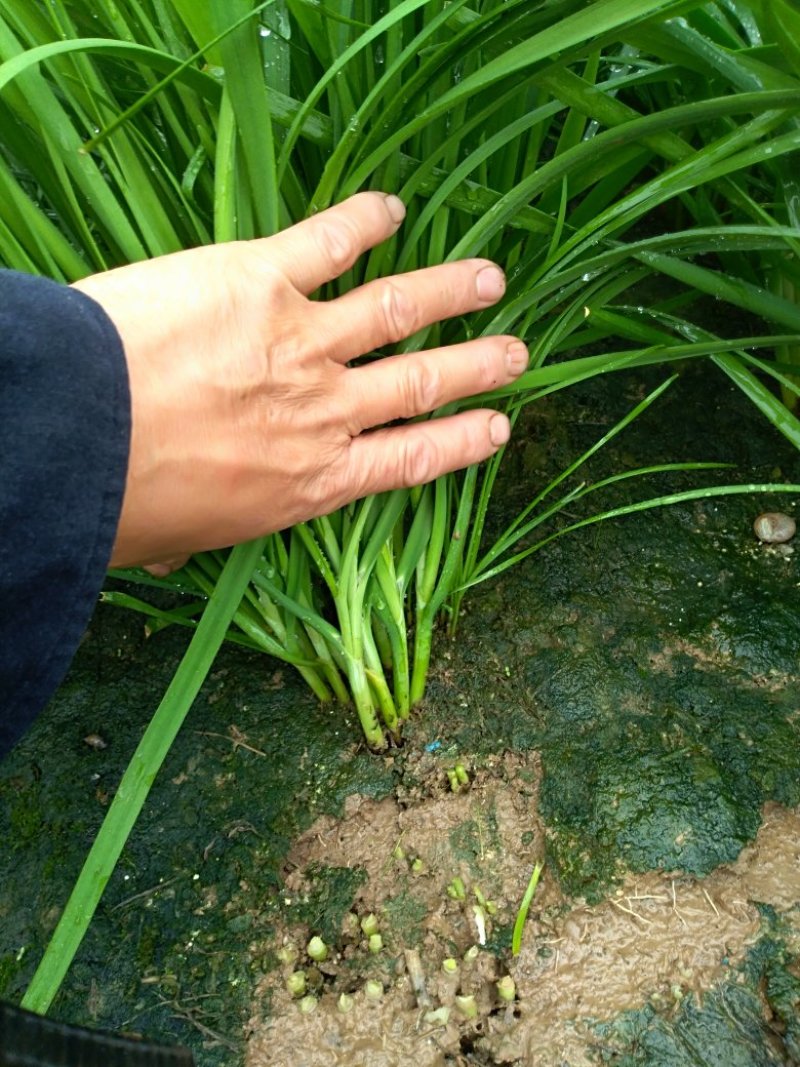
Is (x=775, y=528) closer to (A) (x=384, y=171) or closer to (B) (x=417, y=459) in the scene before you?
(B) (x=417, y=459)

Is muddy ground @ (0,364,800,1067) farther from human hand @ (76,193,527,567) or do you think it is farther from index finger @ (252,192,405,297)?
index finger @ (252,192,405,297)

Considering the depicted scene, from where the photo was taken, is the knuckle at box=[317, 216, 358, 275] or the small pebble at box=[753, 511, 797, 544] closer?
the knuckle at box=[317, 216, 358, 275]

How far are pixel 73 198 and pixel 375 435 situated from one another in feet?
1.15

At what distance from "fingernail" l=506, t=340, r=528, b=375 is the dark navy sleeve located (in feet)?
1.29

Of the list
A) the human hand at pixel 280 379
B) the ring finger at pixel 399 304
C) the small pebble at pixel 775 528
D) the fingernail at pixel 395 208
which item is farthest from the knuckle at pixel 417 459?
the small pebble at pixel 775 528

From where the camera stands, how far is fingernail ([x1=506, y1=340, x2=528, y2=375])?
0.81 m

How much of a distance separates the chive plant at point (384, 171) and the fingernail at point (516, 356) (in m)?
0.02

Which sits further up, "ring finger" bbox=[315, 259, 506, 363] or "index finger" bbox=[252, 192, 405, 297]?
"index finger" bbox=[252, 192, 405, 297]

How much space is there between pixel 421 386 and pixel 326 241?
0.53 feet

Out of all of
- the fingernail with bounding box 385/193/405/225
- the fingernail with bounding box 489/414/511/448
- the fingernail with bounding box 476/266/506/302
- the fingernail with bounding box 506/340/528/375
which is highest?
the fingernail with bounding box 385/193/405/225

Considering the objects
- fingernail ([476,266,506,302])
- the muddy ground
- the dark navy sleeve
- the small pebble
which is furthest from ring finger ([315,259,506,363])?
the small pebble

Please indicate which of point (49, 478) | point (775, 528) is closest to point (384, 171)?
point (49, 478)

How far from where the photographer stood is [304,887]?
865 millimetres

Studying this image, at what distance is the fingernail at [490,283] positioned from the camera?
0.80 metres
